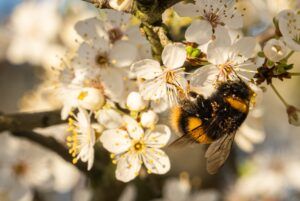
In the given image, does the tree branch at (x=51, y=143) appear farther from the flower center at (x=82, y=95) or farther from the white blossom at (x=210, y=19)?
the white blossom at (x=210, y=19)

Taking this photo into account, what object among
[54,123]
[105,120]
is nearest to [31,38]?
[54,123]

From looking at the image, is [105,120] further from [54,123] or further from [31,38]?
[31,38]

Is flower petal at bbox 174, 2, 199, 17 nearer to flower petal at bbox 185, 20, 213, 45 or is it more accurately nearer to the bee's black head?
flower petal at bbox 185, 20, 213, 45

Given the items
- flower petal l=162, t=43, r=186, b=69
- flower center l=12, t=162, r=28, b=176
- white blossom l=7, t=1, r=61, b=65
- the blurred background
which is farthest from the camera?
white blossom l=7, t=1, r=61, b=65

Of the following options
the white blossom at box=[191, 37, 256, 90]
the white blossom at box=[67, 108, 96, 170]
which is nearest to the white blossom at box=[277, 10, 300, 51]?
the white blossom at box=[191, 37, 256, 90]

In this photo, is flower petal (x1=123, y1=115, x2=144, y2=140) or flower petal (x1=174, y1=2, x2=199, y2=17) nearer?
flower petal (x1=174, y1=2, x2=199, y2=17)

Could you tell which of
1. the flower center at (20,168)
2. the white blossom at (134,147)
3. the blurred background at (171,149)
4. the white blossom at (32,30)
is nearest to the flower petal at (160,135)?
the white blossom at (134,147)
